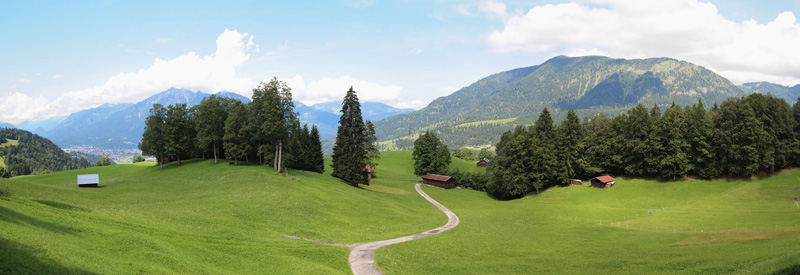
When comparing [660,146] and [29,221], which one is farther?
[660,146]

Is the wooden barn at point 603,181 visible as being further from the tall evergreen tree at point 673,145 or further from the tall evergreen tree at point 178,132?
the tall evergreen tree at point 178,132

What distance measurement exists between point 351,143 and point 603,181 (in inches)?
1963

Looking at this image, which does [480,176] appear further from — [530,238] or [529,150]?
[530,238]

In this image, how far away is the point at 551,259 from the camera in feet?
105

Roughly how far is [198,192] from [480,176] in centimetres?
6811

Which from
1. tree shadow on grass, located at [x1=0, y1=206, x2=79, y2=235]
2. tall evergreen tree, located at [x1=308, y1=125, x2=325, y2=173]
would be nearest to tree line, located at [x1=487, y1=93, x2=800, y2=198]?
tall evergreen tree, located at [x1=308, y1=125, x2=325, y2=173]

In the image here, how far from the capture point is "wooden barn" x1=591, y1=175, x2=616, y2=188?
71.4m

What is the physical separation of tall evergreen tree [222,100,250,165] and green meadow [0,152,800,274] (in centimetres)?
417

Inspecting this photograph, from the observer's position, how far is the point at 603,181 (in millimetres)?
71312

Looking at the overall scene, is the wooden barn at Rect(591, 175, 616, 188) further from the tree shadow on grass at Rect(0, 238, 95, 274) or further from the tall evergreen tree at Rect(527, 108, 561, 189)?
the tree shadow on grass at Rect(0, 238, 95, 274)

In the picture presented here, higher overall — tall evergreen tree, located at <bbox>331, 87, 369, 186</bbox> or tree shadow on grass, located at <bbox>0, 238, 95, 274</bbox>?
tall evergreen tree, located at <bbox>331, 87, 369, 186</bbox>

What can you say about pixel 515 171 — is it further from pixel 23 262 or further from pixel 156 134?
pixel 23 262

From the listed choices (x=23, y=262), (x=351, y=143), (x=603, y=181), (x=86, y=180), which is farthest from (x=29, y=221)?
(x=603, y=181)

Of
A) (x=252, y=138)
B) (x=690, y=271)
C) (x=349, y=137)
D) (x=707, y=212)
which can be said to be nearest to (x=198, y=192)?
(x=252, y=138)
